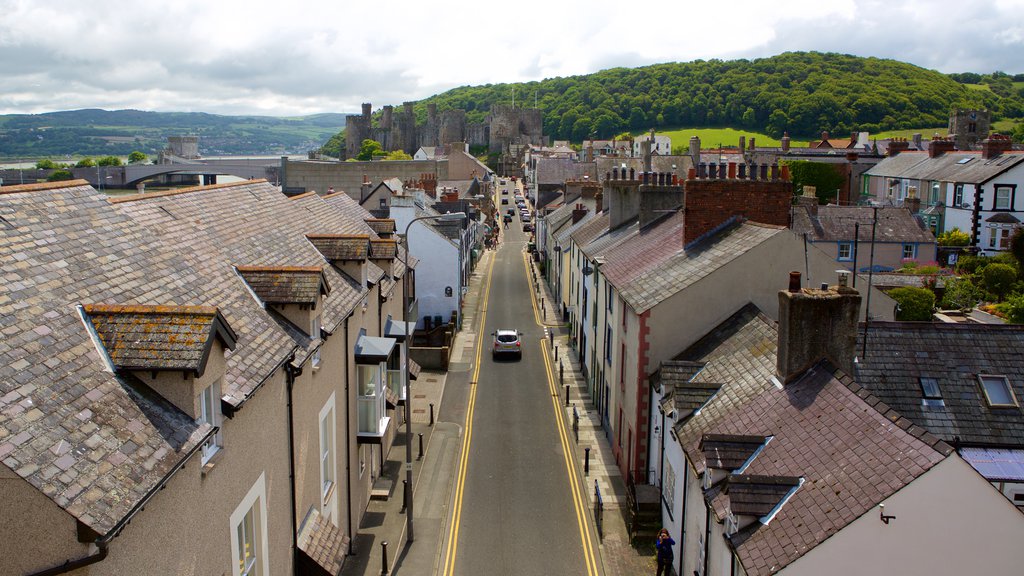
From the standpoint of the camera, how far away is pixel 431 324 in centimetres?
4478

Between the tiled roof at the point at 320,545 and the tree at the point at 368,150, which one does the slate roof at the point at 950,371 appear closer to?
the tiled roof at the point at 320,545

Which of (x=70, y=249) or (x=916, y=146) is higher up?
(x=916, y=146)

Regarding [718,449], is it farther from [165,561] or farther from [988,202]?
[988,202]

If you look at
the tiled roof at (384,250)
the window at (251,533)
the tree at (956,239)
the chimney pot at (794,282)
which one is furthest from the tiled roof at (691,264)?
the tree at (956,239)

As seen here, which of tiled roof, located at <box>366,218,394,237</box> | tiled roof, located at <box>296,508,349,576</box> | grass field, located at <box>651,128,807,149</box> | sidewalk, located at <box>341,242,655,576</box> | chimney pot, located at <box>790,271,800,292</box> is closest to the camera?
tiled roof, located at <box>296,508,349,576</box>

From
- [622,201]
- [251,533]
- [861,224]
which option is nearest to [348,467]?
[251,533]

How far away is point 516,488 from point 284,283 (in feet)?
38.1

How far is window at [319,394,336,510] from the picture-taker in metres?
16.6

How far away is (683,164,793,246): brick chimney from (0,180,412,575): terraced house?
38.1 ft

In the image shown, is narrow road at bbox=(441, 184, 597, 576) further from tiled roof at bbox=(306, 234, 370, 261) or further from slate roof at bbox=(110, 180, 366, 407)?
tiled roof at bbox=(306, 234, 370, 261)

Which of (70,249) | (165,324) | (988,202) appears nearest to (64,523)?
(165,324)

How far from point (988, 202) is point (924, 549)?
56.4m

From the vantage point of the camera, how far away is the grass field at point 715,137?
168750mm

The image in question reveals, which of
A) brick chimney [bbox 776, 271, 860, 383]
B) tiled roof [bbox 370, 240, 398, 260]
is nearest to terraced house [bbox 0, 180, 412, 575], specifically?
tiled roof [bbox 370, 240, 398, 260]
